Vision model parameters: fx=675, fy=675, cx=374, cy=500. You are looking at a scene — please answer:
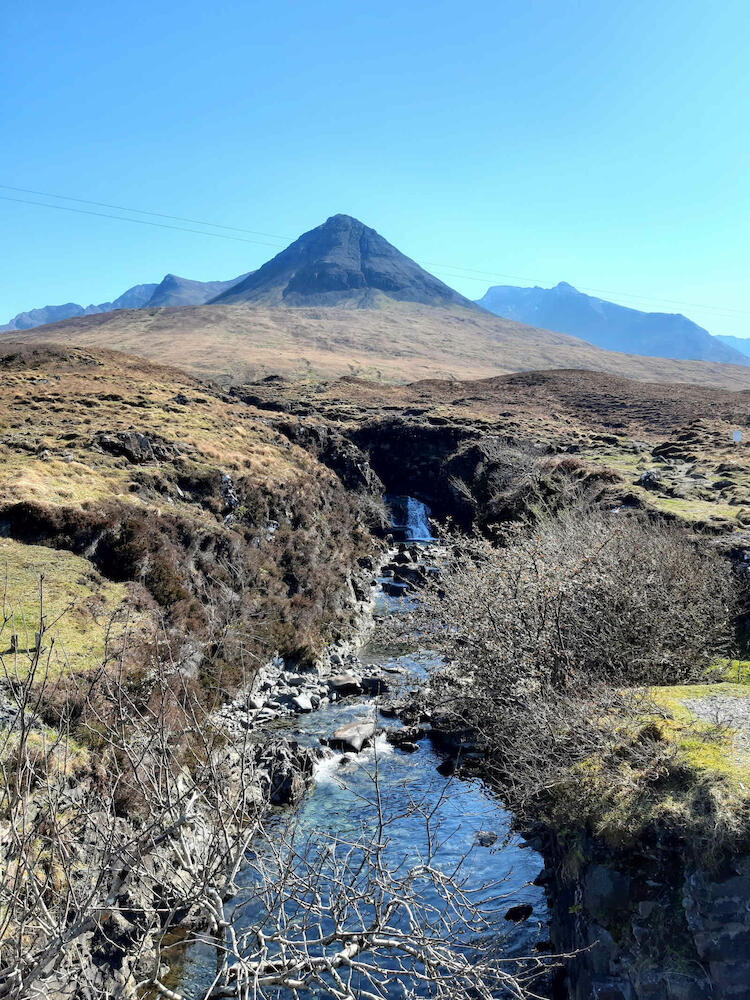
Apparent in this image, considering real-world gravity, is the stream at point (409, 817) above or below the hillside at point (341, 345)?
below

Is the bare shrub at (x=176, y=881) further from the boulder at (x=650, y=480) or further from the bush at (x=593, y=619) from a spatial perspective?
the boulder at (x=650, y=480)

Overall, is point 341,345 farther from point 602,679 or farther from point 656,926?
point 656,926

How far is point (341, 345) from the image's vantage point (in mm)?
131750

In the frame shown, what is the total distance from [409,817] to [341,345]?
123651 millimetres

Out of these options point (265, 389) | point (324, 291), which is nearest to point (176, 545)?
point (265, 389)

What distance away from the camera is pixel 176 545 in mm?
23859

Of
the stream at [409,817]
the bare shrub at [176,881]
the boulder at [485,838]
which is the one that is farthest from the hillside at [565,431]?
the bare shrub at [176,881]

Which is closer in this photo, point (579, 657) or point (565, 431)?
point (579, 657)

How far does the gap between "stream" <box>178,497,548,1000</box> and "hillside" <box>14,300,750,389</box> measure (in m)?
74.5

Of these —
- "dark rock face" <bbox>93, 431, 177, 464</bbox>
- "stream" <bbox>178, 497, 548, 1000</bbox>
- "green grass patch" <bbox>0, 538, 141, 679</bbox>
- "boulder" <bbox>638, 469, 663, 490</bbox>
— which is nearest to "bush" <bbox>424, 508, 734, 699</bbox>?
"stream" <bbox>178, 497, 548, 1000</bbox>

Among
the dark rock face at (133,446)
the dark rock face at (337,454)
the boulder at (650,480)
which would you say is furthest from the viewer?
the dark rock face at (337,454)

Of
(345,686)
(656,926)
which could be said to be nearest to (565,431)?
(345,686)

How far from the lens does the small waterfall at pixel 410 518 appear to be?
45.1 m

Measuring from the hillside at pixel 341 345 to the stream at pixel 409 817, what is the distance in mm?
74520
